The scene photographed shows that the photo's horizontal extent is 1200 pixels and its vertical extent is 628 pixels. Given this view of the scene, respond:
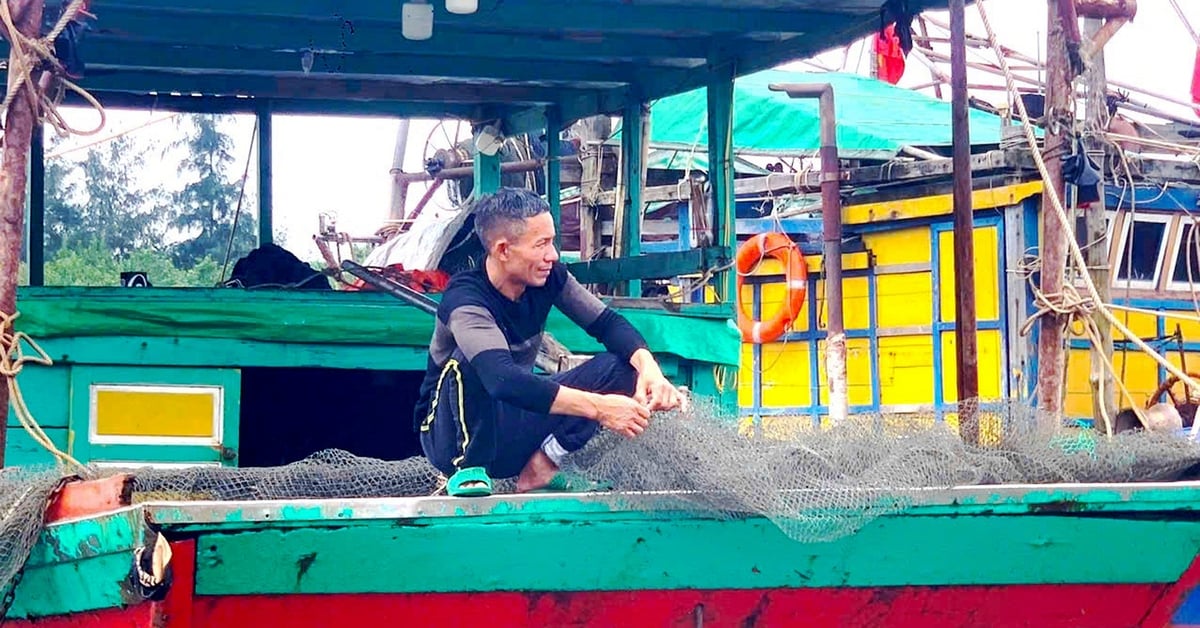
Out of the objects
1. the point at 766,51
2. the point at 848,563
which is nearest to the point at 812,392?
the point at 766,51

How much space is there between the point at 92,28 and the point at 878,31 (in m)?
3.34

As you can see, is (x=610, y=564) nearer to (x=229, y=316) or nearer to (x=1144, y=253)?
(x=229, y=316)

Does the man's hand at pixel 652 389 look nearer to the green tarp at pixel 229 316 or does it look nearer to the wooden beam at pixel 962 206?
the wooden beam at pixel 962 206

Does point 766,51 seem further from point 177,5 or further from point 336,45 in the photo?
point 177,5

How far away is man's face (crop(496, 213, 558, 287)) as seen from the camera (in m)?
4.01

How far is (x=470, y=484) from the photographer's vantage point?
3502 mm

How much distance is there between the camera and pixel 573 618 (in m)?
3.59

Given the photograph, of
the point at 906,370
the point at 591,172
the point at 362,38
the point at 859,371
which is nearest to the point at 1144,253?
the point at 906,370

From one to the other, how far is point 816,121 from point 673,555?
12.2m

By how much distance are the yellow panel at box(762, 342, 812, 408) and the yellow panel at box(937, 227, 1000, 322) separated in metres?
1.87

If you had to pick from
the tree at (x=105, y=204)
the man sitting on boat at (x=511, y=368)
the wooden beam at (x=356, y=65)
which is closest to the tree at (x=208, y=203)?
the tree at (x=105, y=204)

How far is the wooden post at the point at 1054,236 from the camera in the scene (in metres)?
5.47

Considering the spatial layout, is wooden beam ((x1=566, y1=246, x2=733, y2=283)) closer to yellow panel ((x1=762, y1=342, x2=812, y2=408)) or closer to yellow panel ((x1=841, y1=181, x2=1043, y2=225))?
yellow panel ((x1=841, y1=181, x2=1043, y2=225))

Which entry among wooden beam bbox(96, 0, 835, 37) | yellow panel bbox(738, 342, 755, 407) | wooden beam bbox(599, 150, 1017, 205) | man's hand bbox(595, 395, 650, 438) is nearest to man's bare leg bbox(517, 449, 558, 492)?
man's hand bbox(595, 395, 650, 438)
